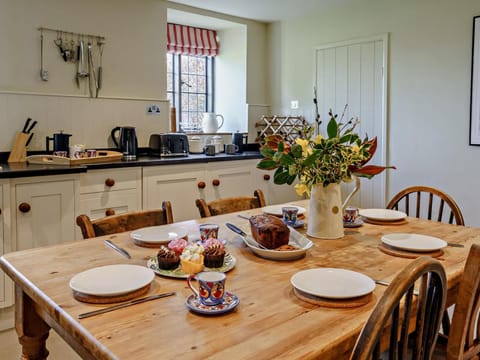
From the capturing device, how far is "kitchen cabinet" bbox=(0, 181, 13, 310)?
249cm

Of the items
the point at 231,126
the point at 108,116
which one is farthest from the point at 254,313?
the point at 231,126

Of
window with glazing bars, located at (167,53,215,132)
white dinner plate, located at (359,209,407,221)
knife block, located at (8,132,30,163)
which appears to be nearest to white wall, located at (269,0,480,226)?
window with glazing bars, located at (167,53,215,132)

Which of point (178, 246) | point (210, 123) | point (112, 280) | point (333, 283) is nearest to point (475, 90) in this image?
point (210, 123)

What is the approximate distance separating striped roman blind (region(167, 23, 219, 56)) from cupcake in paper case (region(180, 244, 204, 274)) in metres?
3.61

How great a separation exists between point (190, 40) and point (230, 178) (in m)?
1.74

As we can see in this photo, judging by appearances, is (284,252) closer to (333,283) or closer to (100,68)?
(333,283)

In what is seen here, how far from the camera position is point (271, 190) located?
4215mm

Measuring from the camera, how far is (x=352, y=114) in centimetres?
416

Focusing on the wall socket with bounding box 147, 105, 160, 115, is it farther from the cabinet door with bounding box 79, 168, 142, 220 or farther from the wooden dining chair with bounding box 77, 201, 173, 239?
the wooden dining chair with bounding box 77, 201, 173, 239

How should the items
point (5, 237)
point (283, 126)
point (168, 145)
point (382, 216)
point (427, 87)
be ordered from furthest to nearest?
1. point (283, 126)
2. point (168, 145)
3. point (427, 87)
4. point (5, 237)
5. point (382, 216)

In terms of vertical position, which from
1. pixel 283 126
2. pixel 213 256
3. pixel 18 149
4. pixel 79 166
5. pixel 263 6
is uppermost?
pixel 263 6

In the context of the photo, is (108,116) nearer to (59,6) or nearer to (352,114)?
(59,6)

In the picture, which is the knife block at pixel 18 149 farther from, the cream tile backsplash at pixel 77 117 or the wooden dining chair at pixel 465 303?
the wooden dining chair at pixel 465 303

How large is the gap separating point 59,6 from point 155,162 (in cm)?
142
